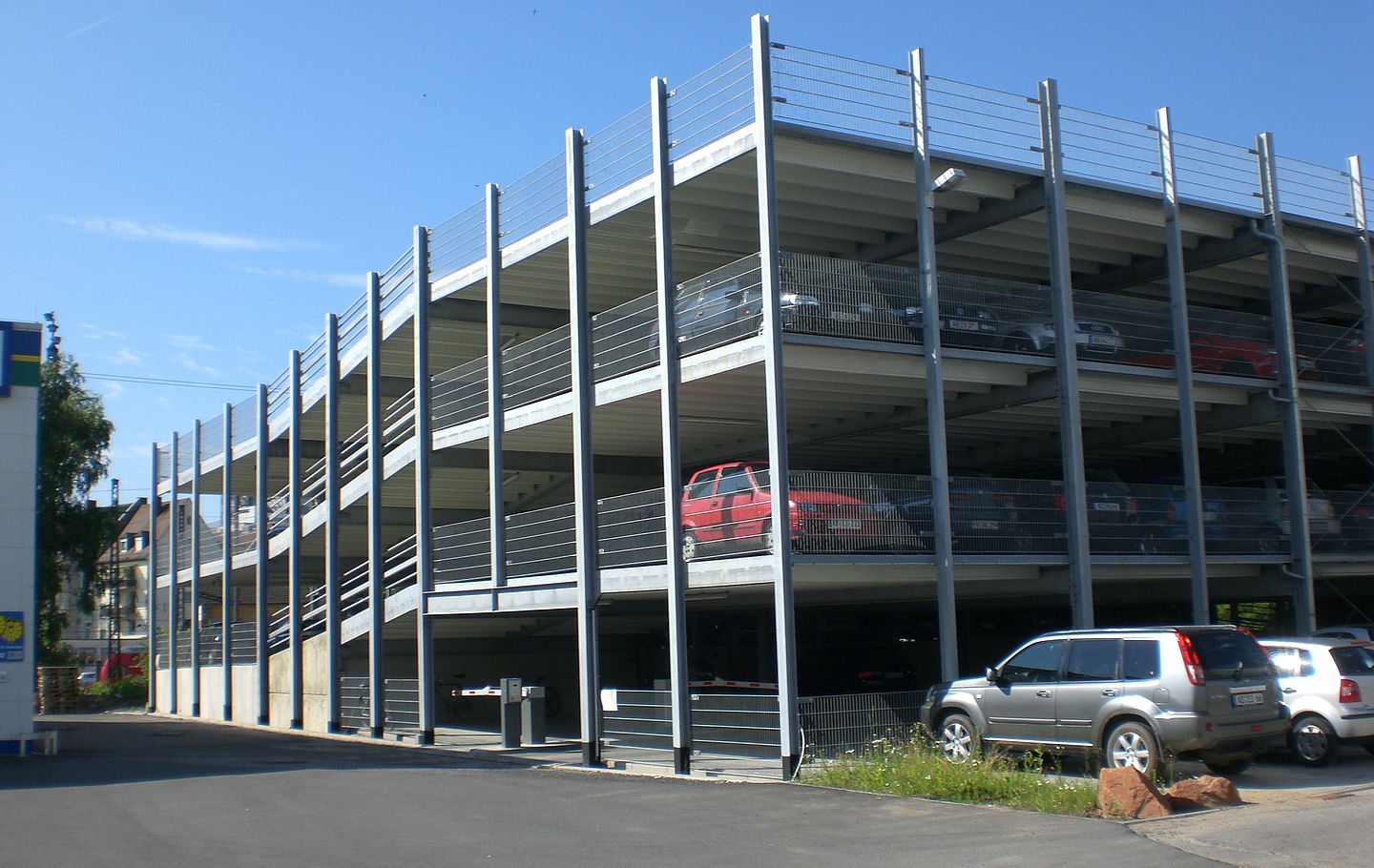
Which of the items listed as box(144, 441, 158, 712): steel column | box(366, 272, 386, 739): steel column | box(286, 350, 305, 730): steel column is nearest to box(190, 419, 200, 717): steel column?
box(144, 441, 158, 712): steel column

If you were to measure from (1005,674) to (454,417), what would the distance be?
11664 mm

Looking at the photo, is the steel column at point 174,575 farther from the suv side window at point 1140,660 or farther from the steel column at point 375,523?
the suv side window at point 1140,660

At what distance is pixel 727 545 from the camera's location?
16031mm

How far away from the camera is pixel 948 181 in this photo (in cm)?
1577

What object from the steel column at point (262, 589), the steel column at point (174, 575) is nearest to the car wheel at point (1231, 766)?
the steel column at point (262, 589)

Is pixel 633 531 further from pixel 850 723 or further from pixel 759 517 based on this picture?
pixel 850 723

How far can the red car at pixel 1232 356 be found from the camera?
19.8 meters

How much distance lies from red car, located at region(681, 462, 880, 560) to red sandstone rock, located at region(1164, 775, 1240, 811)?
5139 mm

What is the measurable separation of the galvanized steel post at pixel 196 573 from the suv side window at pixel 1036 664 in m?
26.8

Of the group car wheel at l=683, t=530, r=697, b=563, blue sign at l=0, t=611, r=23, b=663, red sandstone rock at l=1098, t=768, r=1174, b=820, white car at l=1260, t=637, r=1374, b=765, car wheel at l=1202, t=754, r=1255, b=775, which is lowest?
car wheel at l=1202, t=754, r=1255, b=775

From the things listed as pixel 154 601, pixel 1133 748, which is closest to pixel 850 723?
pixel 1133 748

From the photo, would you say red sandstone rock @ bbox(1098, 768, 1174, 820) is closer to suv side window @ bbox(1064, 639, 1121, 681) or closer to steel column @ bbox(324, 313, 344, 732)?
suv side window @ bbox(1064, 639, 1121, 681)

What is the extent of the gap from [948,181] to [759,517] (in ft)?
16.3

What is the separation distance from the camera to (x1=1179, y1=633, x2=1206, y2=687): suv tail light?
40.4ft
